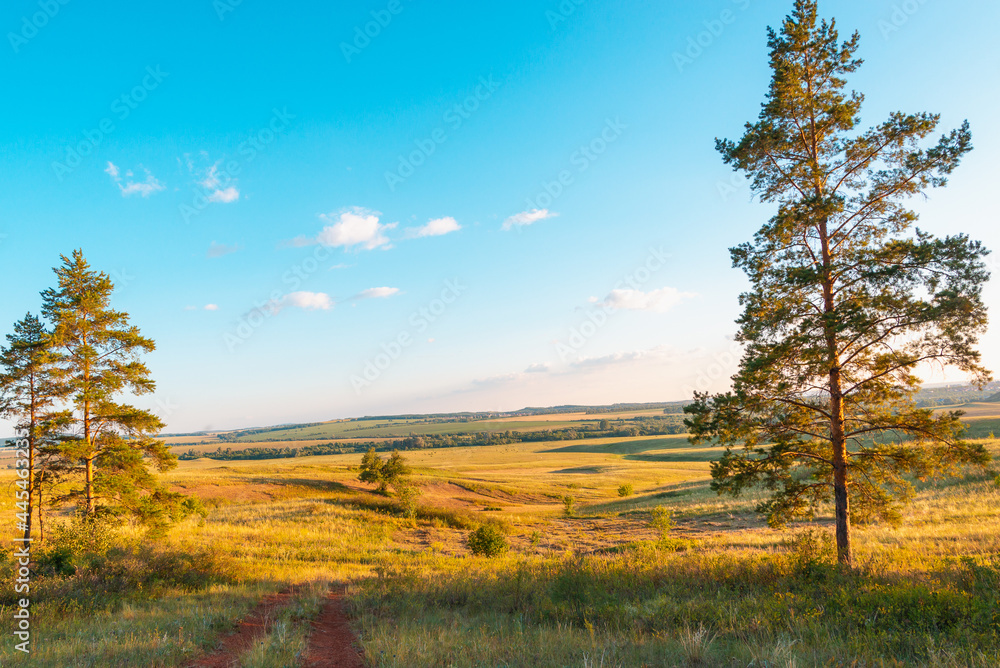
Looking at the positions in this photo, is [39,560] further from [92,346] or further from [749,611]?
[749,611]

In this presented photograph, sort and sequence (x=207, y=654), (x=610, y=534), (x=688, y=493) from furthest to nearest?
(x=688, y=493), (x=610, y=534), (x=207, y=654)

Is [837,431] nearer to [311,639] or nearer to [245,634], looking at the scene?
[311,639]

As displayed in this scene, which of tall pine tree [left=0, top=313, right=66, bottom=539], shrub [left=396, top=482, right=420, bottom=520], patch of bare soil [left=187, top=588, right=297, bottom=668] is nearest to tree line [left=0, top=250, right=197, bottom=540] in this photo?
tall pine tree [left=0, top=313, right=66, bottom=539]

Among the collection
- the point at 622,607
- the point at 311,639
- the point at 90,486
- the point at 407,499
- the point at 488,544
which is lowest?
the point at 407,499

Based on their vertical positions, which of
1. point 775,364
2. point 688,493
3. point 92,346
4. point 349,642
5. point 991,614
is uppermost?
point 92,346

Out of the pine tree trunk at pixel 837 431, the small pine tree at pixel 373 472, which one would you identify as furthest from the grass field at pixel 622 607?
the small pine tree at pixel 373 472

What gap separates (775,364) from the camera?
37.4ft

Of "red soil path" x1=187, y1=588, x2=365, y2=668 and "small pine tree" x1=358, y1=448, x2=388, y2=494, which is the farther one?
"small pine tree" x1=358, y1=448, x2=388, y2=494

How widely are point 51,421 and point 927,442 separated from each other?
28.9m

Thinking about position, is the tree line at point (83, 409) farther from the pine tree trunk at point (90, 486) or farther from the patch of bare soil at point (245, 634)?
the patch of bare soil at point (245, 634)

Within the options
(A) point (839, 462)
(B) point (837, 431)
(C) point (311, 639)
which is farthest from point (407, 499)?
(B) point (837, 431)

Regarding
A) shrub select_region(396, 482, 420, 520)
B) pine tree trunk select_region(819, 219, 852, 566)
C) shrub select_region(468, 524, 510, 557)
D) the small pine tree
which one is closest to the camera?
pine tree trunk select_region(819, 219, 852, 566)

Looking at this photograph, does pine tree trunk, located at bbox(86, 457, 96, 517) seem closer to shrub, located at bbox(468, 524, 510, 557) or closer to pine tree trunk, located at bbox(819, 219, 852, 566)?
shrub, located at bbox(468, 524, 510, 557)

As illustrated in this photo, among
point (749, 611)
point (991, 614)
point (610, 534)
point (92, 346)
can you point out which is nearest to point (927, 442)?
point (991, 614)
